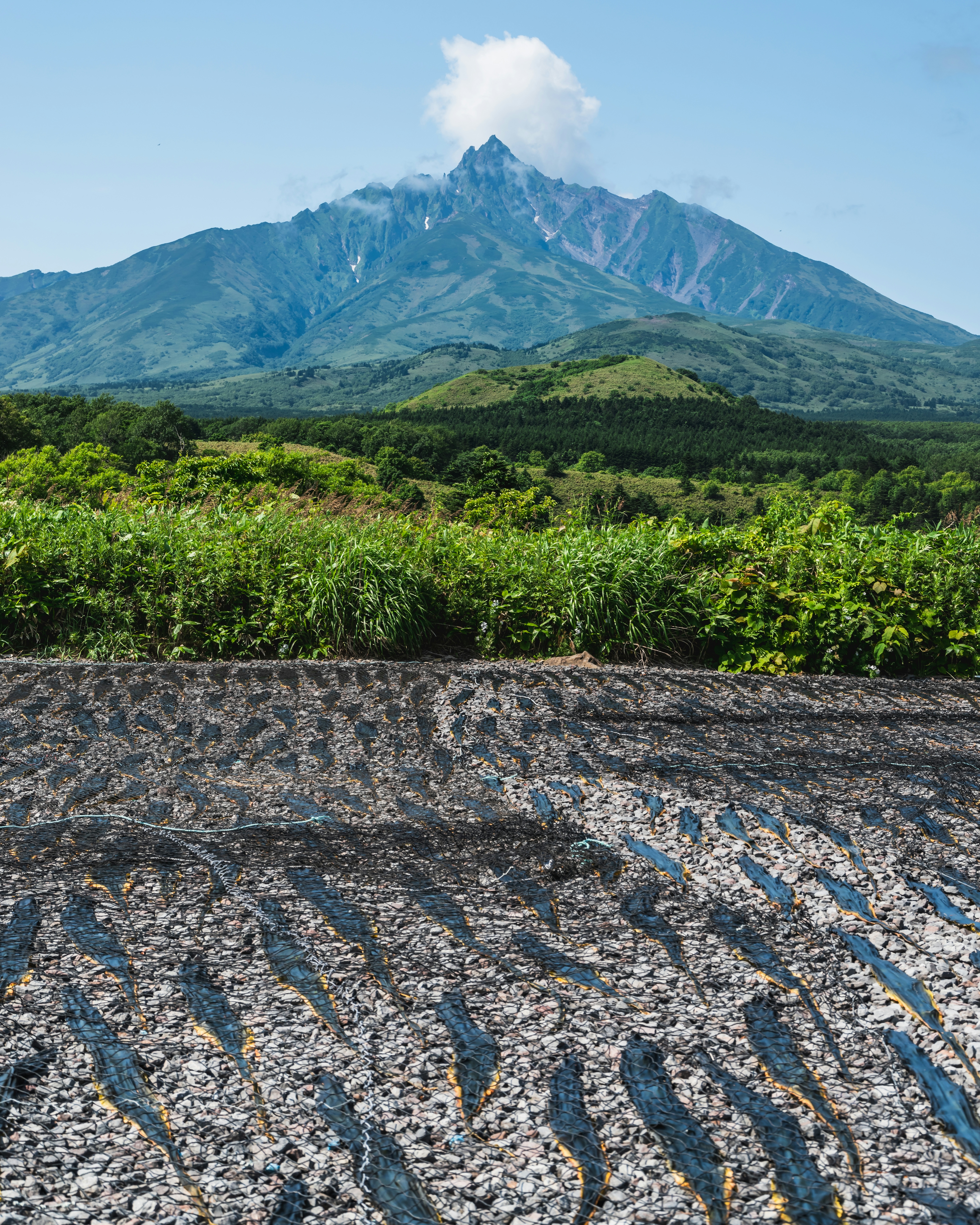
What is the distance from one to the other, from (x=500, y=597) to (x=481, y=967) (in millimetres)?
3987

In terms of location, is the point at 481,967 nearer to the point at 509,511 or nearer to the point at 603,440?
the point at 509,511

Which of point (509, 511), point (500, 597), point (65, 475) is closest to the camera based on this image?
point (500, 597)

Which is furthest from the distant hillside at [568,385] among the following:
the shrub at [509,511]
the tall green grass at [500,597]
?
the tall green grass at [500,597]

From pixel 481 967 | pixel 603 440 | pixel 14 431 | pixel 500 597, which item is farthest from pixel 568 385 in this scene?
pixel 481 967

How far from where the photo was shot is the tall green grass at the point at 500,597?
A: 5.82 m

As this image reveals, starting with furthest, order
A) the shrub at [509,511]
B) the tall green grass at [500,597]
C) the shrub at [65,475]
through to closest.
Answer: the shrub at [65,475], the shrub at [509,511], the tall green grass at [500,597]

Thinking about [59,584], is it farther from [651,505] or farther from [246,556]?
[651,505]

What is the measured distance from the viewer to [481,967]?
2.28 metres

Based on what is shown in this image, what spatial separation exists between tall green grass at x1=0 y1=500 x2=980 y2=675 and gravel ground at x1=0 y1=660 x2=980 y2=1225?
1549 millimetres

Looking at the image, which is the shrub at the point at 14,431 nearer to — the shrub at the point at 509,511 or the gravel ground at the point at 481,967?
the shrub at the point at 509,511

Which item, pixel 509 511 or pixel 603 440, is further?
pixel 603 440

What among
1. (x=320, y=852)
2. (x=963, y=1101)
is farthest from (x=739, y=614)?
(x=963, y=1101)

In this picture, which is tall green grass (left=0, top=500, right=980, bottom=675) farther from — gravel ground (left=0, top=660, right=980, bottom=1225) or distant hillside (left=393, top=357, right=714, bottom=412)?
distant hillside (left=393, top=357, right=714, bottom=412)

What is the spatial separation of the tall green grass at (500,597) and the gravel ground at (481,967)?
1549mm
